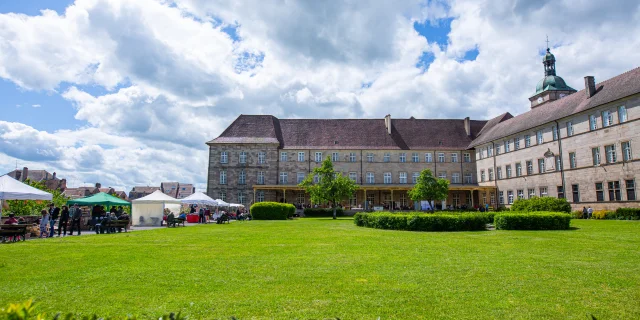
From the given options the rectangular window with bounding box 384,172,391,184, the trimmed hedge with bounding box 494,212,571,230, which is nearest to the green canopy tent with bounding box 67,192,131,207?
the trimmed hedge with bounding box 494,212,571,230

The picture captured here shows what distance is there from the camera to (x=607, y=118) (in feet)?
106

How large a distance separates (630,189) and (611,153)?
3270mm

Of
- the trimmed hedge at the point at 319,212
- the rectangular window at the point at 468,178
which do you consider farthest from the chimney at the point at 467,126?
the trimmed hedge at the point at 319,212

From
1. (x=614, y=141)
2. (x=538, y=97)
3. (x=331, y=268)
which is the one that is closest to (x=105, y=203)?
(x=331, y=268)

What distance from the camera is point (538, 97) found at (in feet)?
210

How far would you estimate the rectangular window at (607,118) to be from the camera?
32.1 meters

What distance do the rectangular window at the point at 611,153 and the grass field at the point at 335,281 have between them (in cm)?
2429

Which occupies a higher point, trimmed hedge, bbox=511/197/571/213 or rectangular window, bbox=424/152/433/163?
rectangular window, bbox=424/152/433/163

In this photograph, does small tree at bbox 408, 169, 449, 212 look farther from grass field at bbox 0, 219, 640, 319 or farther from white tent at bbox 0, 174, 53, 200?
white tent at bbox 0, 174, 53, 200

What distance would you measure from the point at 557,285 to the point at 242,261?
6.65 meters

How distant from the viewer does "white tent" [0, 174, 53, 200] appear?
16702mm

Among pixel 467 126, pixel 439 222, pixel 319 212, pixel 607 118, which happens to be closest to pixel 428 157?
pixel 467 126

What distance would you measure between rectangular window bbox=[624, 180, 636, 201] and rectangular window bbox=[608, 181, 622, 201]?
0.72 meters

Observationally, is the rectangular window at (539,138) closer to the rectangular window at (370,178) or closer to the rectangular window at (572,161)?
the rectangular window at (572,161)
